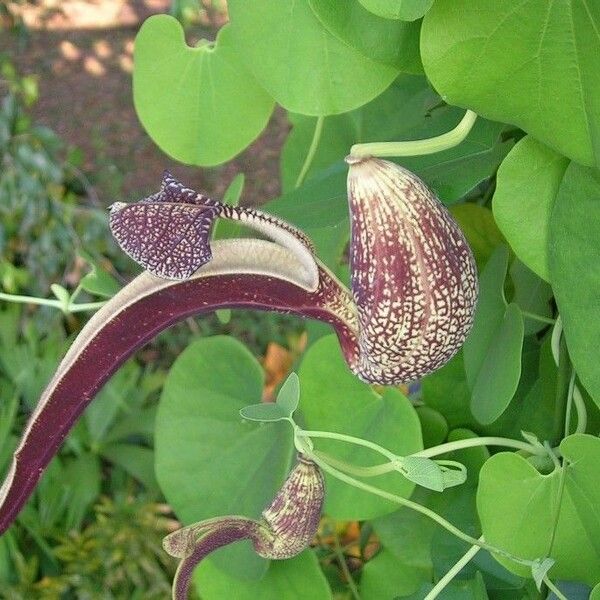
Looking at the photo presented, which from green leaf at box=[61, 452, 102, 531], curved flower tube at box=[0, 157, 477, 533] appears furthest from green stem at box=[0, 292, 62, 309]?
green leaf at box=[61, 452, 102, 531]

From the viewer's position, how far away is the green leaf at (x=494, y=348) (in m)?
0.41

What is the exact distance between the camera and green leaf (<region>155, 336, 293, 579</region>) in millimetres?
533

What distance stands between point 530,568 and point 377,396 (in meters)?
0.14

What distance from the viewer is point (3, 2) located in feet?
7.15

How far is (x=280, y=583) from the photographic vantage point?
502 mm

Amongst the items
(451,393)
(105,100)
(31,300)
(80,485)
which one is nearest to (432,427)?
(451,393)

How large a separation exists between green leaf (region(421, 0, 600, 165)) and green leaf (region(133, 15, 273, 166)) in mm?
201

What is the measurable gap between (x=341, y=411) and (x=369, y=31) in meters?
0.24

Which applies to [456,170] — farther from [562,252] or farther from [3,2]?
[3,2]

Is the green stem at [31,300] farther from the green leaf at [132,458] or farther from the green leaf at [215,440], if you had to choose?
the green leaf at [132,458]

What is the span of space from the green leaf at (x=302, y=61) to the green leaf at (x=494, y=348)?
11 centimetres

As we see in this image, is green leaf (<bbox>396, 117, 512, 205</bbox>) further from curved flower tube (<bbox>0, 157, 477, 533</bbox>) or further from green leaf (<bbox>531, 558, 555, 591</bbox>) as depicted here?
green leaf (<bbox>531, 558, 555, 591</bbox>)

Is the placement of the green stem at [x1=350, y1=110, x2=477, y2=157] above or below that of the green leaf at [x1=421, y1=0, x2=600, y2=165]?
below

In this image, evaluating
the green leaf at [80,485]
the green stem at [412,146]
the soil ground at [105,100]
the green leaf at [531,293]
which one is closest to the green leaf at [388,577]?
the green leaf at [531,293]
